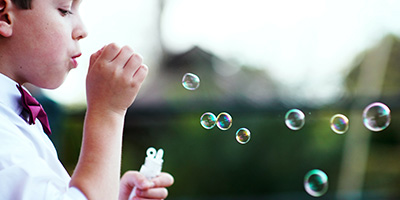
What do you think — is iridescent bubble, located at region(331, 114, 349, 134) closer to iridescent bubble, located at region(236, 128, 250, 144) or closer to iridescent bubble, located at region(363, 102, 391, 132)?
iridescent bubble, located at region(363, 102, 391, 132)

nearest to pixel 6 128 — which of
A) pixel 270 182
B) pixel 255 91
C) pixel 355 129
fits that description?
pixel 255 91

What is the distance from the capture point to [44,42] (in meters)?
0.78

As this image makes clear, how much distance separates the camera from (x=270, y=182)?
201 inches

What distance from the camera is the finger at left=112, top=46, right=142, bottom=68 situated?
2.62ft

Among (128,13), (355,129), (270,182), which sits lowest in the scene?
(270,182)

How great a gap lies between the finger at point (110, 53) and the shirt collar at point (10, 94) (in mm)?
146

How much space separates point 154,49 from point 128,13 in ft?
1.69

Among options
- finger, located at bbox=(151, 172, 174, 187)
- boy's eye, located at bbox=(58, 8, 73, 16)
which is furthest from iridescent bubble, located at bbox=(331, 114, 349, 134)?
boy's eye, located at bbox=(58, 8, 73, 16)

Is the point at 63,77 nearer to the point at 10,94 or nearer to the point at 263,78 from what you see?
the point at 10,94

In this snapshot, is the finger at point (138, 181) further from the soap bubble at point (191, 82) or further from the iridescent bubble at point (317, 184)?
the iridescent bubble at point (317, 184)

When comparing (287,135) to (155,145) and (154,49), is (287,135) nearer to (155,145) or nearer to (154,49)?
(155,145)

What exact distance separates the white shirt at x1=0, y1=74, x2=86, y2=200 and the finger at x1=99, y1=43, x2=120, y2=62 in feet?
0.54

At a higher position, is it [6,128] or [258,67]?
[258,67]

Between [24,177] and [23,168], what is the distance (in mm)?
12
